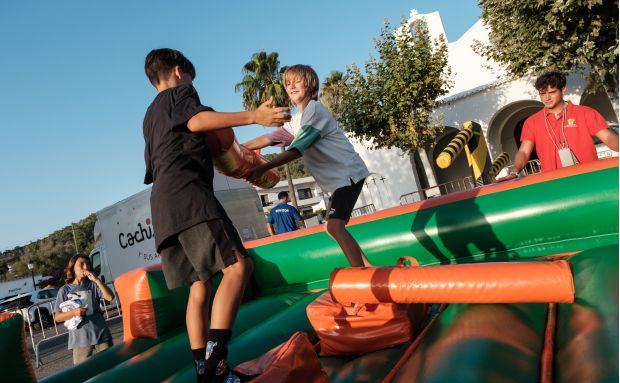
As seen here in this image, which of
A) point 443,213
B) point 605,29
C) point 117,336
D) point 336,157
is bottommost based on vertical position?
point 117,336

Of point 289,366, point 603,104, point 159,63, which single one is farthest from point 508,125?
point 289,366

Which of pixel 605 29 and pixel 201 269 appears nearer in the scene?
pixel 201 269

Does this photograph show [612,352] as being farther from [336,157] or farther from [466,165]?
[466,165]

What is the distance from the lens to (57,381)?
2391 millimetres

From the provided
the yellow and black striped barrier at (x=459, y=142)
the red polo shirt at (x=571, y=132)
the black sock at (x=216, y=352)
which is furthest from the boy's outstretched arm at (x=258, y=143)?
the yellow and black striped barrier at (x=459, y=142)

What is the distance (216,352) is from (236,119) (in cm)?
89

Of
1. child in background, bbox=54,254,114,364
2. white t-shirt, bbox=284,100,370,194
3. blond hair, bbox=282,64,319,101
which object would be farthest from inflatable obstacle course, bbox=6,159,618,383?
blond hair, bbox=282,64,319,101

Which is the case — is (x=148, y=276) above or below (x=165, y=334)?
above

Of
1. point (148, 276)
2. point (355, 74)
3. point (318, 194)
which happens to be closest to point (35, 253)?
point (318, 194)

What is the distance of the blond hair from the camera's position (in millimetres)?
2627

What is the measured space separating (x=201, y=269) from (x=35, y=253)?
56044 millimetres

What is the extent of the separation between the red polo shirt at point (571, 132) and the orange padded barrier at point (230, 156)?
208 centimetres

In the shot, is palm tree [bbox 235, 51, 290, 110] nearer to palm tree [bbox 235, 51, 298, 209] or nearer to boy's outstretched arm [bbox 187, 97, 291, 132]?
palm tree [bbox 235, 51, 298, 209]

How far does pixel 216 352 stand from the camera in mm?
1530
